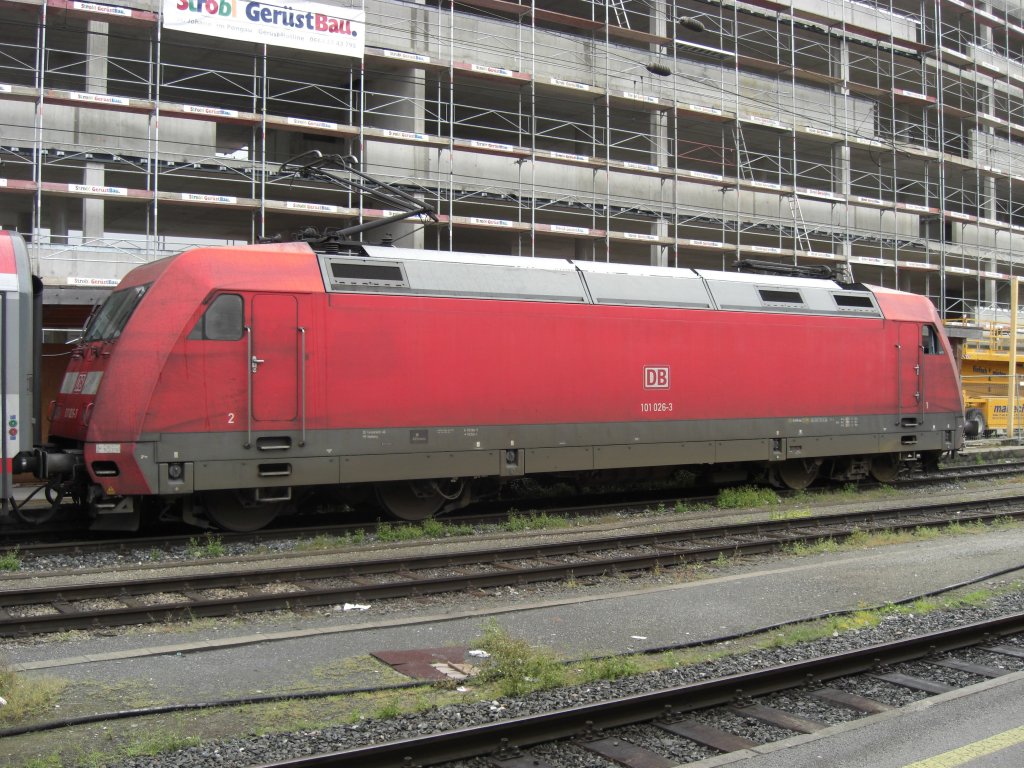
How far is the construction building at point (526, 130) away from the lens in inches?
787

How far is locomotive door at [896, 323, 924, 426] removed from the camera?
57.4ft

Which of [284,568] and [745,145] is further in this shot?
[745,145]

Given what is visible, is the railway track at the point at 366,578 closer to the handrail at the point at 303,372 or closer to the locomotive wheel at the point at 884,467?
the handrail at the point at 303,372

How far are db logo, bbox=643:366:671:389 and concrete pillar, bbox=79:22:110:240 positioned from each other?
12148 millimetres

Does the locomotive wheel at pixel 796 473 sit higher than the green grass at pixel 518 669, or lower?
higher

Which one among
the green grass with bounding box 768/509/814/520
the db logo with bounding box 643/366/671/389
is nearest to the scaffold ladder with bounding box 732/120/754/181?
the db logo with bounding box 643/366/671/389

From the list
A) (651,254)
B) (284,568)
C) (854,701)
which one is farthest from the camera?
(651,254)

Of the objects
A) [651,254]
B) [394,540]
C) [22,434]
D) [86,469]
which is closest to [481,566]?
[394,540]

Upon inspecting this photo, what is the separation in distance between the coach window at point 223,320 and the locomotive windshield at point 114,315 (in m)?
0.83

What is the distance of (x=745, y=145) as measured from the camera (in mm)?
30844

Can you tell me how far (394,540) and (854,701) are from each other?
7.16 meters

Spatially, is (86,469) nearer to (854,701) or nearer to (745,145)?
(854,701)

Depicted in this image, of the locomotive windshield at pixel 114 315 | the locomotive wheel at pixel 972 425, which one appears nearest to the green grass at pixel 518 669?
the locomotive windshield at pixel 114 315

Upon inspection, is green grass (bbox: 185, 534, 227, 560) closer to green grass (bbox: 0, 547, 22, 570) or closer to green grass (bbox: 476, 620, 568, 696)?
green grass (bbox: 0, 547, 22, 570)
